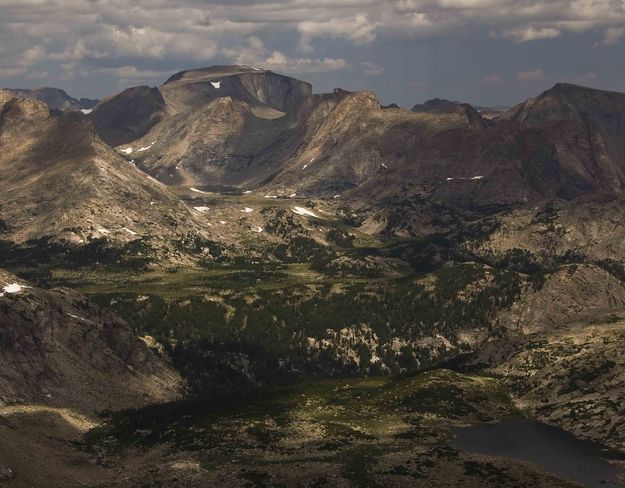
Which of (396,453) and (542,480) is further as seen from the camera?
(396,453)

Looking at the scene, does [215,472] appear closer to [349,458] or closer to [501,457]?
[349,458]

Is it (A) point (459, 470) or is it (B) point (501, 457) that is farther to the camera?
(B) point (501, 457)

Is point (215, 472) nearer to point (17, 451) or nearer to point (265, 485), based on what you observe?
point (265, 485)

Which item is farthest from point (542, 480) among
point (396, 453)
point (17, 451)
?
point (17, 451)

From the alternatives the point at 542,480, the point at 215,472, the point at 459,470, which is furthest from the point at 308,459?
the point at 542,480

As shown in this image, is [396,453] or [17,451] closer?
[17,451]

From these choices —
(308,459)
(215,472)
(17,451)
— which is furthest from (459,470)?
(17,451)

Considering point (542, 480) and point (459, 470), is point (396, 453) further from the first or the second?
point (542, 480)
